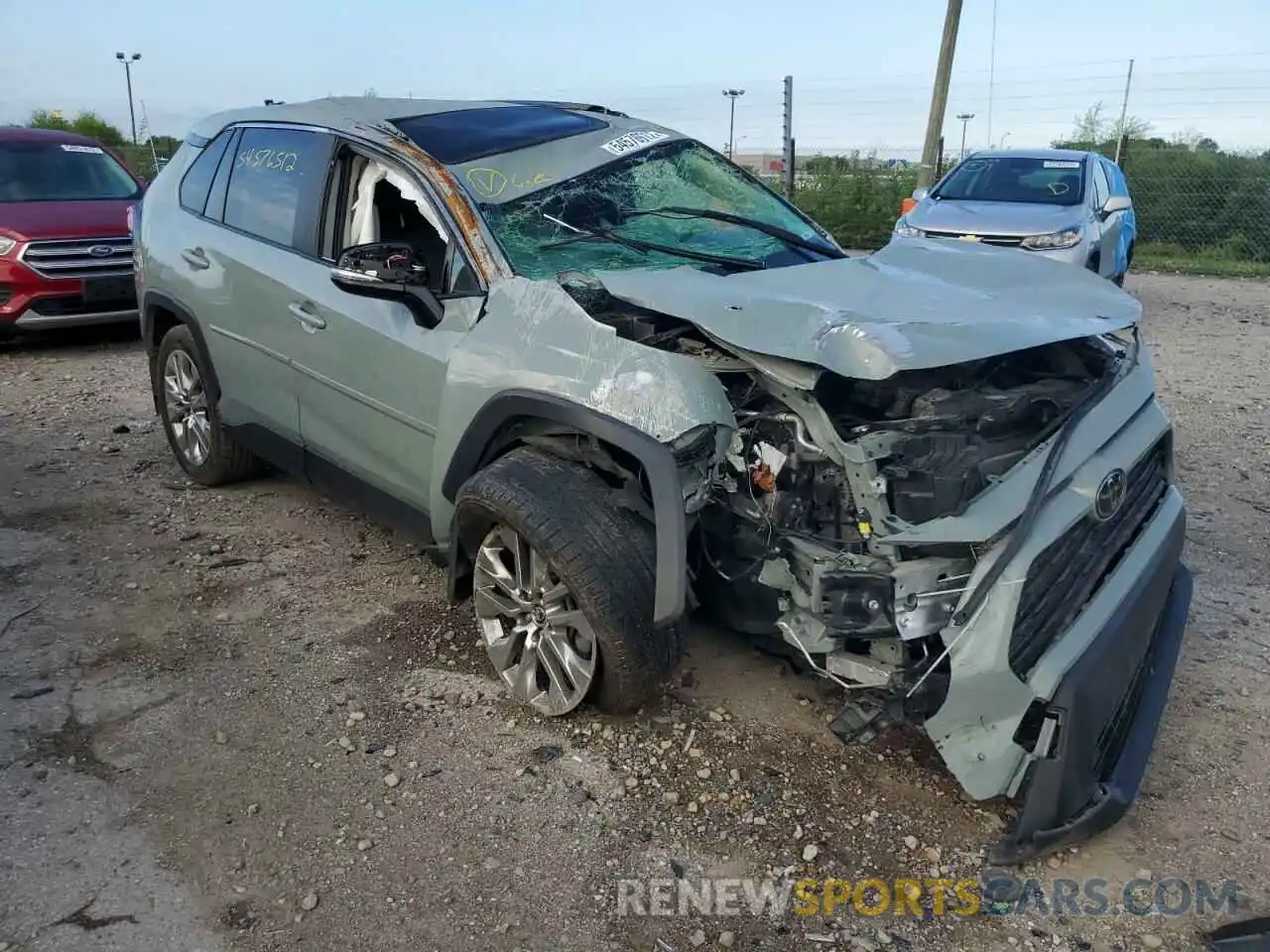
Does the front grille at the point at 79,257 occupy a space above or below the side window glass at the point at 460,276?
below

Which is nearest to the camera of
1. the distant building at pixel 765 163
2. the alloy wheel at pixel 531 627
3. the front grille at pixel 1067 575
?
the front grille at pixel 1067 575

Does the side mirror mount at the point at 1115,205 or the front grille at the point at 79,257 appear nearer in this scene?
the front grille at the point at 79,257

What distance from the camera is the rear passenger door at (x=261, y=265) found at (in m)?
4.12

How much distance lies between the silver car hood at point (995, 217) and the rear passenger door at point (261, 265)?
6483mm

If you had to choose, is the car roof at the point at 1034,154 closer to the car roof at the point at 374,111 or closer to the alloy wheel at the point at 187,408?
the car roof at the point at 374,111

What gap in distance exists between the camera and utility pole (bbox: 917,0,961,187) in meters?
13.9

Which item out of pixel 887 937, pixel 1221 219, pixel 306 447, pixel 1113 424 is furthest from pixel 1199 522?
pixel 1221 219

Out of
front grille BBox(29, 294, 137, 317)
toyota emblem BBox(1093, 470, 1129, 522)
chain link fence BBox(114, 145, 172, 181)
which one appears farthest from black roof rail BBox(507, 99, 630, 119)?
chain link fence BBox(114, 145, 172, 181)

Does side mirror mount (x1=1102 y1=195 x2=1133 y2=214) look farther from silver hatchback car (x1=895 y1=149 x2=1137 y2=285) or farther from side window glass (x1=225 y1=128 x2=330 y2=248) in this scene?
side window glass (x1=225 y1=128 x2=330 y2=248)

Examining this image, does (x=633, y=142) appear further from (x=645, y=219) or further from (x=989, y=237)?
(x=989, y=237)

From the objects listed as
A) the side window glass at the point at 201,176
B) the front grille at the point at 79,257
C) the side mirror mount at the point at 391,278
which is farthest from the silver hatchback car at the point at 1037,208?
the front grille at the point at 79,257

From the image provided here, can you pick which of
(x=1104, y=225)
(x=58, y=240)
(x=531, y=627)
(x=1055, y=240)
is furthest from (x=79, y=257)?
(x=1104, y=225)

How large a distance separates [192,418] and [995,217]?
7175mm

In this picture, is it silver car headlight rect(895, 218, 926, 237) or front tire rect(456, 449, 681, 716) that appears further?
silver car headlight rect(895, 218, 926, 237)
